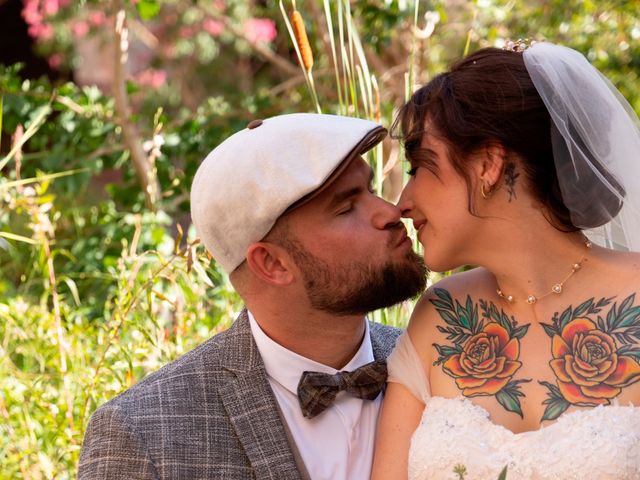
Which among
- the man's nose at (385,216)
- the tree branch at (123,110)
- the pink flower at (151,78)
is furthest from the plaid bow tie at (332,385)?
the pink flower at (151,78)

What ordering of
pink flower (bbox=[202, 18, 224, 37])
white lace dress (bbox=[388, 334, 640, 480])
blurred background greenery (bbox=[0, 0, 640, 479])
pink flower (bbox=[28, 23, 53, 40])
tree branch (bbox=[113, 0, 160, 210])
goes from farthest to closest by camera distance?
pink flower (bbox=[202, 18, 224, 37])
pink flower (bbox=[28, 23, 53, 40])
tree branch (bbox=[113, 0, 160, 210])
blurred background greenery (bbox=[0, 0, 640, 479])
white lace dress (bbox=[388, 334, 640, 480])

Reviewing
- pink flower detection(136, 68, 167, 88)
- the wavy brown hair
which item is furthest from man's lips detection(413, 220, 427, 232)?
pink flower detection(136, 68, 167, 88)

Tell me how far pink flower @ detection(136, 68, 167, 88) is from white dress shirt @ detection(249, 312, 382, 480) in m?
7.98

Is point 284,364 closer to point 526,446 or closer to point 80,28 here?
point 526,446

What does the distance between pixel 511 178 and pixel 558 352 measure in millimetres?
438

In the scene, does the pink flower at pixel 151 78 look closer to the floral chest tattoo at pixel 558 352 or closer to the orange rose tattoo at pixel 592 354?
the floral chest tattoo at pixel 558 352

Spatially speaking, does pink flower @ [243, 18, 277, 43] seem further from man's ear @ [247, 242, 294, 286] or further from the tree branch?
man's ear @ [247, 242, 294, 286]

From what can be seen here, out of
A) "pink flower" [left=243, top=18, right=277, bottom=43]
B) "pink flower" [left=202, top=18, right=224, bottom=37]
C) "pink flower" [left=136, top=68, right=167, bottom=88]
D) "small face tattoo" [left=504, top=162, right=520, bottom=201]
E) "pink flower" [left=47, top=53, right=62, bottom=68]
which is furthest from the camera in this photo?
"pink flower" [left=136, top=68, right=167, bottom=88]

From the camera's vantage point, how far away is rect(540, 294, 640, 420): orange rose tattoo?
7.95ft

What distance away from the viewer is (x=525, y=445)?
240 cm

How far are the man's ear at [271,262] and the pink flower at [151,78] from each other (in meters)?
7.90

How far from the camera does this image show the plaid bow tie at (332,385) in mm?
2574

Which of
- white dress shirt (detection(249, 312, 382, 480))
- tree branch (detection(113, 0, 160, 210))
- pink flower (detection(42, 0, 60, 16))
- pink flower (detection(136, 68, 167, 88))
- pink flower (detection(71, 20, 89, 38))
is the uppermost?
white dress shirt (detection(249, 312, 382, 480))

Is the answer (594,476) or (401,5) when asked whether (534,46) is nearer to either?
(594,476)
